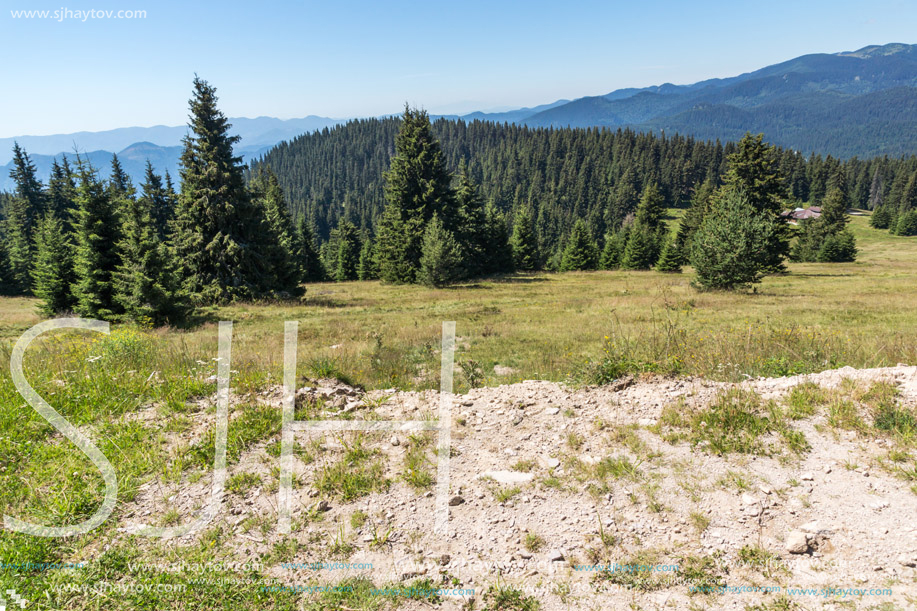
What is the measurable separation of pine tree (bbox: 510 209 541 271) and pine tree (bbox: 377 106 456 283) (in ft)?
52.7

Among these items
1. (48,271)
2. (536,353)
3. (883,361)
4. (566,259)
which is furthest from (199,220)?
(566,259)

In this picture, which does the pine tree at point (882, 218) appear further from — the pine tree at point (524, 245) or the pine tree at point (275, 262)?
the pine tree at point (275, 262)

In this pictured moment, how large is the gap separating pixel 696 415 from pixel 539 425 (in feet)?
6.45

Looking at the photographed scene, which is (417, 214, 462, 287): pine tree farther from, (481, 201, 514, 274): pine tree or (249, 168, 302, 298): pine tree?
(481, 201, 514, 274): pine tree

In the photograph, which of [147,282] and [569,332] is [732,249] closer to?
[569,332]

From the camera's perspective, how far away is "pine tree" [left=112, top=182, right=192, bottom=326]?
53.6 ft

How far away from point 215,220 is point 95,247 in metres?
5.84

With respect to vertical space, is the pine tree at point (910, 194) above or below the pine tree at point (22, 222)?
above

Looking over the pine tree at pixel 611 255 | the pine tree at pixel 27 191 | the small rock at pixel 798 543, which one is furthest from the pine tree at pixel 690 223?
the pine tree at pixel 27 191

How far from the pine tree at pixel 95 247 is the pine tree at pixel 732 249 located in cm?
3009

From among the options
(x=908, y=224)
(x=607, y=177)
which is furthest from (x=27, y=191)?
(x=908, y=224)

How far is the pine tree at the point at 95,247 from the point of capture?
60.0 ft

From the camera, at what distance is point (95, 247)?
18.9 meters

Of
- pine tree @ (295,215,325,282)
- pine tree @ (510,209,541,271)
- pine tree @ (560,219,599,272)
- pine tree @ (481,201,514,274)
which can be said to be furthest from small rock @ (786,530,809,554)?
pine tree @ (560,219,599,272)
